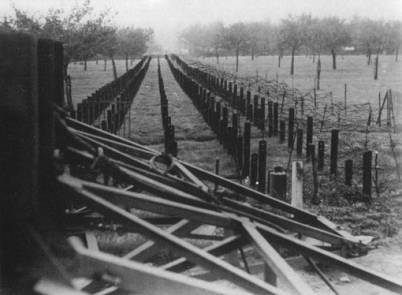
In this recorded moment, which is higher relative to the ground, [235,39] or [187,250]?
[235,39]

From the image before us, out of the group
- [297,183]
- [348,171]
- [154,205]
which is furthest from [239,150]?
[154,205]

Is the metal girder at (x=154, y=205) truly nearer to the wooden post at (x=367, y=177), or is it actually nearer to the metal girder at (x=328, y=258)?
the metal girder at (x=328, y=258)

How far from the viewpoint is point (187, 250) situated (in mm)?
3121

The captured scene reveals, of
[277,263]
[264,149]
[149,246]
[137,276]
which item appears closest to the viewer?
[137,276]

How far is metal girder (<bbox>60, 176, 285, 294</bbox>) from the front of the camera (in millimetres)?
3045

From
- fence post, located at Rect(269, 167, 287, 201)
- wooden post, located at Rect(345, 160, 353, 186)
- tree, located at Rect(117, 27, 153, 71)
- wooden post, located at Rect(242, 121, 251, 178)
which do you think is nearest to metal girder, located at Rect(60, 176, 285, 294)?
fence post, located at Rect(269, 167, 287, 201)

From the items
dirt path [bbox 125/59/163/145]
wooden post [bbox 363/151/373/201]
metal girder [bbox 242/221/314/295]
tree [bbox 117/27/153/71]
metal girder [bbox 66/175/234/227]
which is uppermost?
tree [bbox 117/27/153/71]

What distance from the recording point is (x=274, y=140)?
15148 millimetres

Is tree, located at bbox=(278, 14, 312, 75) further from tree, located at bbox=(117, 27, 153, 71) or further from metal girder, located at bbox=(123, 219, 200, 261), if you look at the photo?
metal girder, located at bbox=(123, 219, 200, 261)

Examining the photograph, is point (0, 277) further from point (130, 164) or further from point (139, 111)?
point (139, 111)

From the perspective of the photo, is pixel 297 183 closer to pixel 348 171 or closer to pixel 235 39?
pixel 348 171

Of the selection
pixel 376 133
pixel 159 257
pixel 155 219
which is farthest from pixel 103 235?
pixel 376 133

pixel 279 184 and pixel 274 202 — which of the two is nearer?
pixel 274 202

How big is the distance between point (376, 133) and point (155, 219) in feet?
40.1
